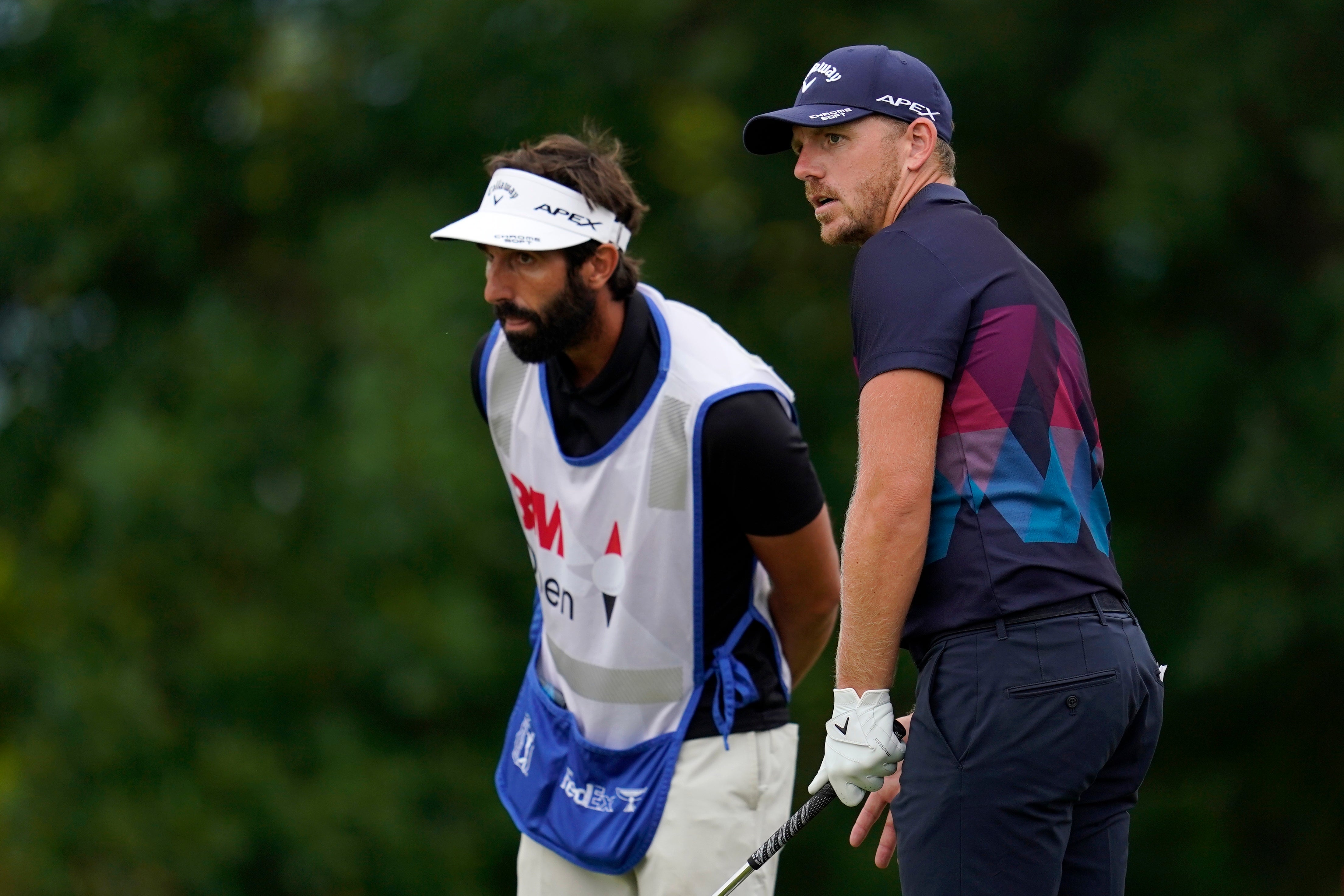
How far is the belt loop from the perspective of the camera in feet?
8.08

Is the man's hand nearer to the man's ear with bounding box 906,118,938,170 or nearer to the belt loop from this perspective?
the belt loop

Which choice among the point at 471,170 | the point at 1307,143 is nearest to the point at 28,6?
the point at 471,170

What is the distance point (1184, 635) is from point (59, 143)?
8.01m

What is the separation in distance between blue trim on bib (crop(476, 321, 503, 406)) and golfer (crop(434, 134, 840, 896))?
0.10m

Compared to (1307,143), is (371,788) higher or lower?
lower

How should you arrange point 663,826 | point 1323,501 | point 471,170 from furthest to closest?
1. point 471,170
2. point 1323,501
3. point 663,826

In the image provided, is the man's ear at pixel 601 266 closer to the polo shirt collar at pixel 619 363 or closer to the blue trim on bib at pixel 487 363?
the polo shirt collar at pixel 619 363

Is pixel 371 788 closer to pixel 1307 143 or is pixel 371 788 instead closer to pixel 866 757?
pixel 1307 143

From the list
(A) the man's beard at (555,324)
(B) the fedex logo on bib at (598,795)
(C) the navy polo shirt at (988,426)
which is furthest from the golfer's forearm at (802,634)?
(C) the navy polo shirt at (988,426)

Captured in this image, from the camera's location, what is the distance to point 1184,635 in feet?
31.4

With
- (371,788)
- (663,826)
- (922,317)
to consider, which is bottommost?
(371,788)

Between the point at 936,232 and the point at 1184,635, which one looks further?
the point at 1184,635

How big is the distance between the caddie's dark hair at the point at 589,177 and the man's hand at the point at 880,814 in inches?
54.9

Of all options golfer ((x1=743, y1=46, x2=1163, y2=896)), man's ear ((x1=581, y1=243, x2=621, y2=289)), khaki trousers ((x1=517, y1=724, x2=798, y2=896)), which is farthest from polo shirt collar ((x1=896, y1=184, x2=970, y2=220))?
khaki trousers ((x1=517, y1=724, x2=798, y2=896))
